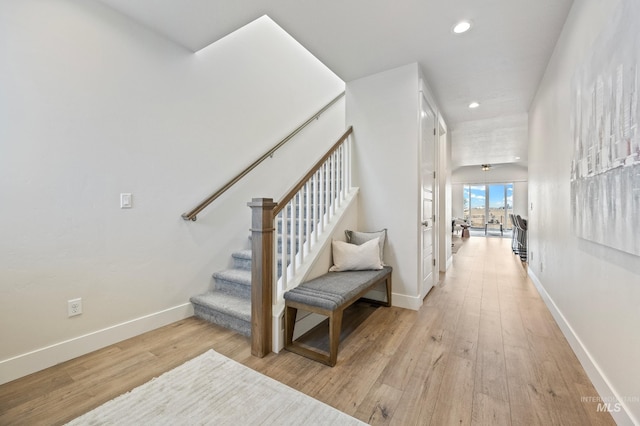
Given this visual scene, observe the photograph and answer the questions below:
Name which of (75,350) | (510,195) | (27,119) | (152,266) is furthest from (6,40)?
(510,195)

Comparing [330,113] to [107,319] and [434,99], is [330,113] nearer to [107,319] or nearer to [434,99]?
[434,99]

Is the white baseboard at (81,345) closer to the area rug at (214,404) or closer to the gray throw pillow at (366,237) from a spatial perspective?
the area rug at (214,404)

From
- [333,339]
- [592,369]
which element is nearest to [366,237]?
[333,339]

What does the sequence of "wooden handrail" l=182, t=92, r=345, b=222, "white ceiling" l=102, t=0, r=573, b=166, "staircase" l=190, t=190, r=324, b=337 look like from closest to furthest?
"white ceiling" l=102, t=0, r=573, b=166 → "staircase" l=190, t=190, r=324, b=337 → "wooden handrail" l=182, t=92, r=345, b=222

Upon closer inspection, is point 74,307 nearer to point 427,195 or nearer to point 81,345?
point 81,345

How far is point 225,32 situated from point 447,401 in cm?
312

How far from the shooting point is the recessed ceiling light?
2.15 m

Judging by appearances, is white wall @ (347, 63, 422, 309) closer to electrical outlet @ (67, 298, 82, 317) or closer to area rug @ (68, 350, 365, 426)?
area rug @ (68, 350, 365, 426)

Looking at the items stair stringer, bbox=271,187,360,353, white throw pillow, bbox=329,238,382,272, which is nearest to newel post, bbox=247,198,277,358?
stair stringer, bbox=271,187,360,353

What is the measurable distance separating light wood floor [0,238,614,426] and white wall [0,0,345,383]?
319 millimetres

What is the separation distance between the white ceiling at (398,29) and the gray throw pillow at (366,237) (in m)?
1.79

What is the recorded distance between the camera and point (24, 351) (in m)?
1.67

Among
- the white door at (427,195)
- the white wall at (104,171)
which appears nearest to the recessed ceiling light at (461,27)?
the white door at (427,195)

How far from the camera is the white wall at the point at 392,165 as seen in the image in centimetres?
279
